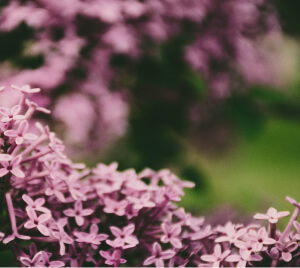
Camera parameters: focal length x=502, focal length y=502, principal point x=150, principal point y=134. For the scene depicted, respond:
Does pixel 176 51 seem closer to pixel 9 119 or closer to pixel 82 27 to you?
pixel 82 27

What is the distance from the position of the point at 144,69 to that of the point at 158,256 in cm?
105

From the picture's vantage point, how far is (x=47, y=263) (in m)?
0.77

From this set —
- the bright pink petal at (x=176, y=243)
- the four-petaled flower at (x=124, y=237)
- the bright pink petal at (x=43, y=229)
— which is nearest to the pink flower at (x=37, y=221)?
the bright pink petal at (x=43, y=229)

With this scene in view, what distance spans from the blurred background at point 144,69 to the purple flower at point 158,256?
0.74m

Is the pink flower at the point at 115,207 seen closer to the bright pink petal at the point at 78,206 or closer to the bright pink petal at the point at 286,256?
the bright pink petal at the point at 78,206

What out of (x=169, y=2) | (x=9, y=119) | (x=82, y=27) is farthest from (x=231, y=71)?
(x=9, y=119)

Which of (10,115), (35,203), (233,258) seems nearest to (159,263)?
(233,258)

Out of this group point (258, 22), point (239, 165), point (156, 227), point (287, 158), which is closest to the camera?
point (156, 227)

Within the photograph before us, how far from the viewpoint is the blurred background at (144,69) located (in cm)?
146

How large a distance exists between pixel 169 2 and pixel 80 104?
42 cm

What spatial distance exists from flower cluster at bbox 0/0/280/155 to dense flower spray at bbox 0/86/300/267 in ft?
2.02

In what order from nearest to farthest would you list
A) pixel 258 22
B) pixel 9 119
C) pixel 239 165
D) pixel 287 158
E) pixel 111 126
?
pixel 9 119
pixel 111 126
pixel 258 22
pixel 239 165
pixel 287 158

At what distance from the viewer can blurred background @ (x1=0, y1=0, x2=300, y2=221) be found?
1464 millimetres

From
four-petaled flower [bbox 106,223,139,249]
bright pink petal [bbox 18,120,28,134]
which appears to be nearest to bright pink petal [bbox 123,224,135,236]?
four-petaled flower [bbox 106,223,139,249]
